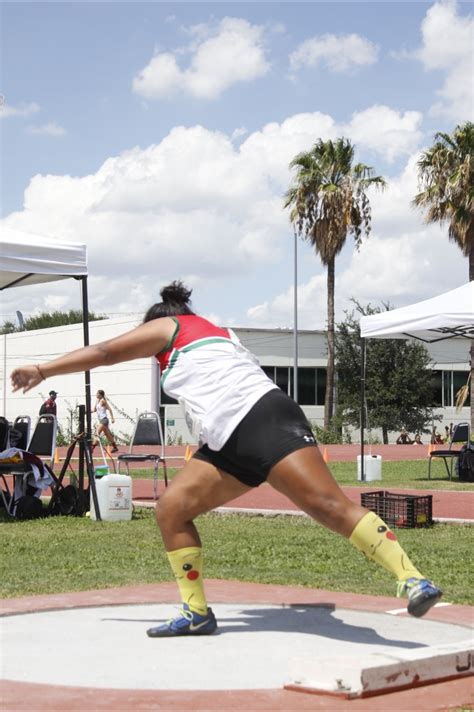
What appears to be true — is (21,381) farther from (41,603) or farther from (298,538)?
(298,538)

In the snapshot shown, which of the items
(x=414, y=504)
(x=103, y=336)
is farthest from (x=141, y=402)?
(x=414, y=504)

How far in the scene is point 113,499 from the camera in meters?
13.4

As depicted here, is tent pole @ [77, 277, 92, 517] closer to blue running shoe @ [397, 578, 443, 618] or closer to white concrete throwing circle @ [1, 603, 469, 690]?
white concrete throwing circle @ [1, 603, 469, 690]

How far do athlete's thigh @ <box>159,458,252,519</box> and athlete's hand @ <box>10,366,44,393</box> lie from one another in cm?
93

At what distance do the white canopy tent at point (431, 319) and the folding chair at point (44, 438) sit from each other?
570 cm

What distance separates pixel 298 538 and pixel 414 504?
5.45 feet

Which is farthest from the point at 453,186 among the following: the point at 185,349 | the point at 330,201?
the point at 185,349

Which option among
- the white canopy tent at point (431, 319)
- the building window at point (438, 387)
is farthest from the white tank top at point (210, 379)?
the building window at point (438, 387)

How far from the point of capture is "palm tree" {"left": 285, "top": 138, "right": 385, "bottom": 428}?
44.2m

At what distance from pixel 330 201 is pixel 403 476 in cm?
2328

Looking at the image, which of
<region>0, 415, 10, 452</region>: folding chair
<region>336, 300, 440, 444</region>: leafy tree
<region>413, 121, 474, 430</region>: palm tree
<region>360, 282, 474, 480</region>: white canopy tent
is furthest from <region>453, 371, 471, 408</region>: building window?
<region>0, 415, 10, 452</region>: folding chair

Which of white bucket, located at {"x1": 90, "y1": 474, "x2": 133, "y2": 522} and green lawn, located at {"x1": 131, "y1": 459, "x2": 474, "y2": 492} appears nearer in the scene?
white bucket, located at {"x1": 90, "y1": 474, "x2": 133, "y2": 522}

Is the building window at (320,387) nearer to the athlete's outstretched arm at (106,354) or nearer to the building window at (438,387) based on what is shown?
the building window at (438,387)

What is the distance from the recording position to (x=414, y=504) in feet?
40.4
